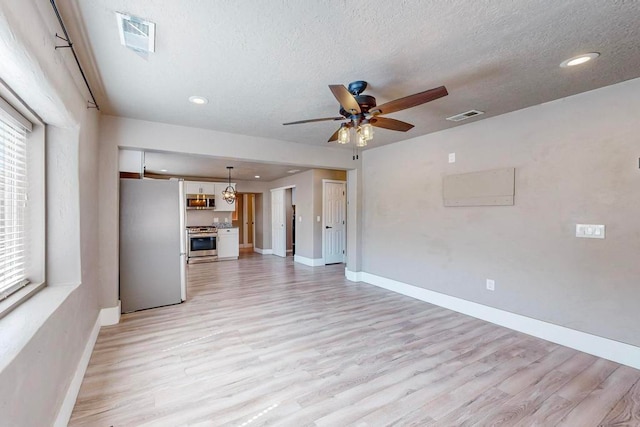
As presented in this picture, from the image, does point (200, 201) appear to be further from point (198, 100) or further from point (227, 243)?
point (198, 100)

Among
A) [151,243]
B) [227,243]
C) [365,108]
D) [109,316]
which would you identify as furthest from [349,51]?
[227,243]

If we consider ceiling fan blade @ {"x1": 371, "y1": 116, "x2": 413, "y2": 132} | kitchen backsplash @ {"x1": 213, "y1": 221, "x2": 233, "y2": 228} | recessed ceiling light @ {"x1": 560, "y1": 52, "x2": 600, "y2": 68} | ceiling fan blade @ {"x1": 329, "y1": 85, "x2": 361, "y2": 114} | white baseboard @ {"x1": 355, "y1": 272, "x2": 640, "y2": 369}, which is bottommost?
white baseboard @ {"x1": 355, "y1": 272, "x2": 640, "y2": 369}

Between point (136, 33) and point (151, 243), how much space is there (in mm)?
2878

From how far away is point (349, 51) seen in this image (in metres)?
2.13

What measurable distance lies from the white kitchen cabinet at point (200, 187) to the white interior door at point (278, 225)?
187 cm

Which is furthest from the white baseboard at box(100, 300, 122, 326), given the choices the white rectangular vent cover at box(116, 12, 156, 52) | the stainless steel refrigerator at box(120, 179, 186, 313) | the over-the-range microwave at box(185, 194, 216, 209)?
the over-the-range microwave at box(185, 194, 216, 209)

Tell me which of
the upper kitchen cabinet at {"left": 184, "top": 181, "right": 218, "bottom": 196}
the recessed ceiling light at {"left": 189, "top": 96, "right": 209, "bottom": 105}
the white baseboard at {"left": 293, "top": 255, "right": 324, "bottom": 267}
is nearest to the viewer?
the recessed ceiling light at {"left": 189, "top": 96, "right": 209, "bottom": 105}

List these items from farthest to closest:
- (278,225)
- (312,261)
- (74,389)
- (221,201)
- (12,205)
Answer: (278,225) → (221,201) → (312,261) → (74,389) → (12,205)

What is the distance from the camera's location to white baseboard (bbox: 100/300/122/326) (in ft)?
11.4

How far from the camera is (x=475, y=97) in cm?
298

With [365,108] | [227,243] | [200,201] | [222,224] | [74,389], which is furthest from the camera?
[222,224]

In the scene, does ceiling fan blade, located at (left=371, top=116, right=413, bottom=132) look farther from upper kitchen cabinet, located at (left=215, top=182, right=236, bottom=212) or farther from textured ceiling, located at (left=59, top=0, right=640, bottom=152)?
upper kitchen cabinet, located at (left=215, top=182, right=236, bottom=212)

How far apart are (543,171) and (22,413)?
4.34m

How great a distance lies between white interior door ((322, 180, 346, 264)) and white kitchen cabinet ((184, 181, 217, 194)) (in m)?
3.48
